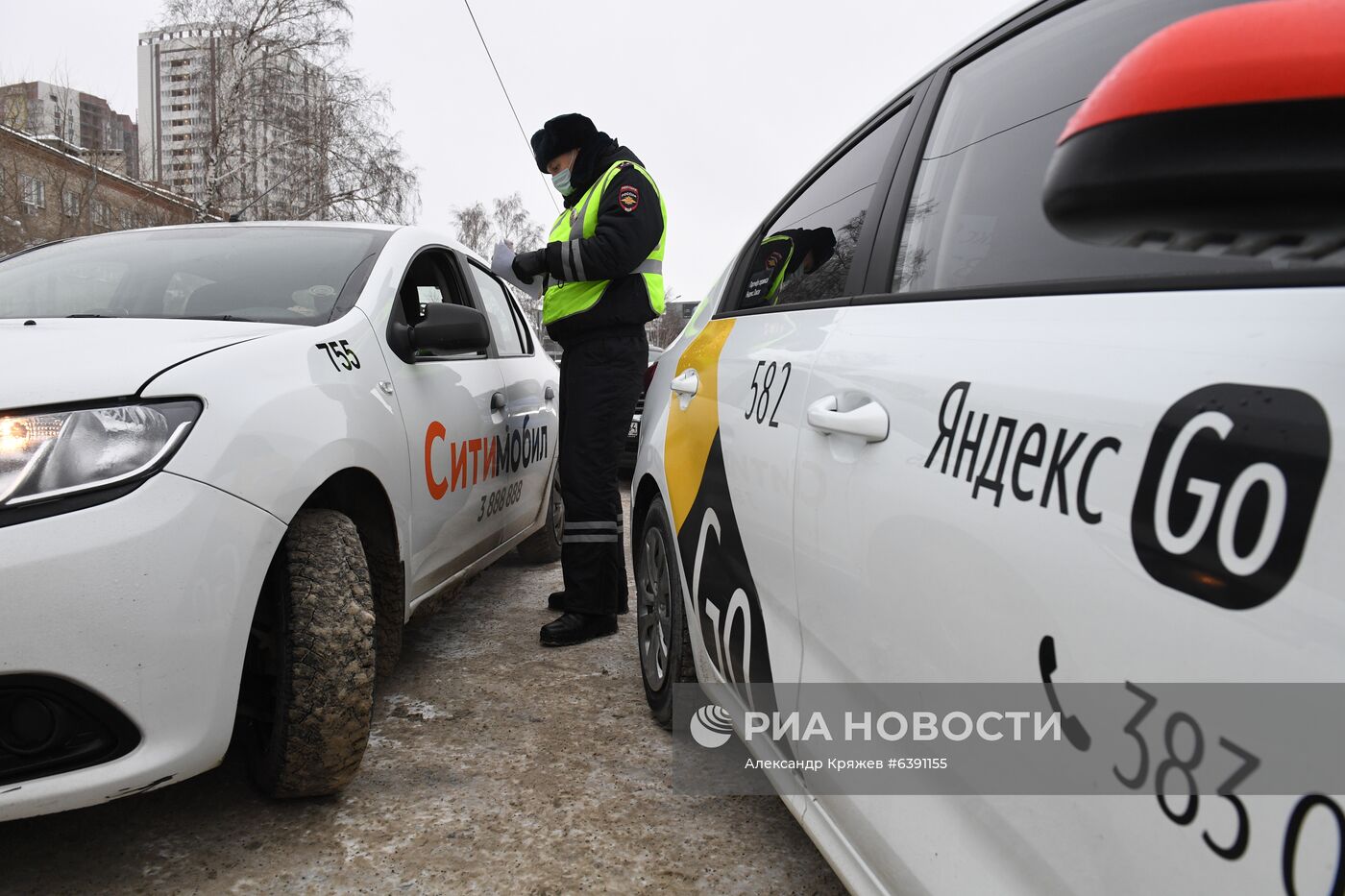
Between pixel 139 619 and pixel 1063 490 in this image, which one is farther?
pixel 139 619

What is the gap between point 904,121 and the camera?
1618 mm

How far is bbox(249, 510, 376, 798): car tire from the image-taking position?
69.2 inches

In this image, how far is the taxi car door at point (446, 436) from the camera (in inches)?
97.6

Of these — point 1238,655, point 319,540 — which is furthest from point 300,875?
point 1238,655

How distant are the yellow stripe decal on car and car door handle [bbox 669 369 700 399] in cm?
1

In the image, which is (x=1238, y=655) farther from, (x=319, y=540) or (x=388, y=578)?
(x=388, y=578)

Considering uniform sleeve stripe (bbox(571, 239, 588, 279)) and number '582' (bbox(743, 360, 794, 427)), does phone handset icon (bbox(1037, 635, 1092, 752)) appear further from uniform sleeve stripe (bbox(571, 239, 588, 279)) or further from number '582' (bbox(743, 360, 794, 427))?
uniform sleeve stripe (bbox(571, 239, 588, 279))

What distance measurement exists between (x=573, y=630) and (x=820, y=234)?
1.81m

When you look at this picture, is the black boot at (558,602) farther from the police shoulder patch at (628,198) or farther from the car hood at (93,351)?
the car hood at (93,351)

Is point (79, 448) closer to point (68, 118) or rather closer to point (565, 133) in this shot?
point (565, 133)

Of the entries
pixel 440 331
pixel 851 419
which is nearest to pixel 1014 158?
pixel 851 419

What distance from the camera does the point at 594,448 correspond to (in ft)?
10.0

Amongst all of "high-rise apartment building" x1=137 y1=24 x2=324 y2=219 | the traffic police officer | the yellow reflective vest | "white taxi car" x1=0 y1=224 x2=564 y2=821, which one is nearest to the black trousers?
the traffic police officer

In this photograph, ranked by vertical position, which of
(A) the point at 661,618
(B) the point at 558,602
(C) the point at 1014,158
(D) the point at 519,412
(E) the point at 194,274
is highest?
(C) the point at 1014,158
